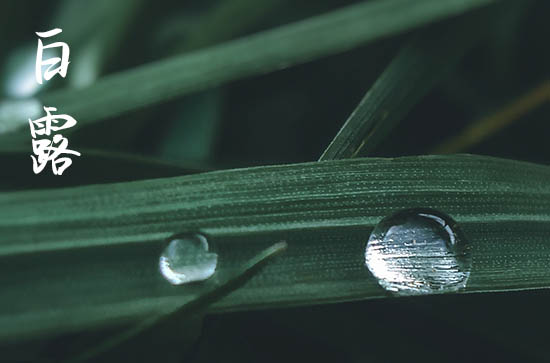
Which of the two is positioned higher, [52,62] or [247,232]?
[52,62]

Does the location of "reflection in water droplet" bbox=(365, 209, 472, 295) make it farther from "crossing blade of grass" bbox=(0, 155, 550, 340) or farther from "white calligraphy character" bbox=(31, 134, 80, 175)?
"white calligraphy character" bbox=(31, 134, 80, 175)

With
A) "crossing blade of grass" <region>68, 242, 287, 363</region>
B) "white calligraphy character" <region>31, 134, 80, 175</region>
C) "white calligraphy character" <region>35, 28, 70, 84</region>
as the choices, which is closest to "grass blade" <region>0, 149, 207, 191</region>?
"white calligraphy character" <region>31, 134, 80, 175</region>

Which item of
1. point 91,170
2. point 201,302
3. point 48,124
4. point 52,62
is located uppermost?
point 52,62

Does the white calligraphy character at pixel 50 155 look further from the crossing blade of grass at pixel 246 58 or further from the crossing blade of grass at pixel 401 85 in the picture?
the crossing blade of grass at pixel 401 85

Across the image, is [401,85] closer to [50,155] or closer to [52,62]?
[50,155]

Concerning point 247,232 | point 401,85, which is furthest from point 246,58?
point 247,232

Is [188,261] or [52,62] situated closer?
[188,261]

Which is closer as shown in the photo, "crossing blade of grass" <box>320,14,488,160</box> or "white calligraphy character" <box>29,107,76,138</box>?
"crossing blade of grass" <box>320,14,488,160</box>
